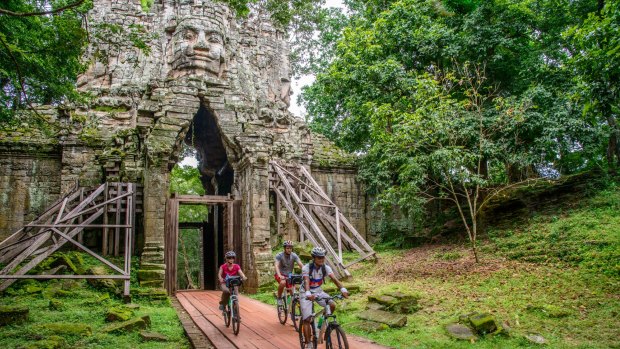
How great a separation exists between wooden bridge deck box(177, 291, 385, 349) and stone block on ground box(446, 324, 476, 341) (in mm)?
1466

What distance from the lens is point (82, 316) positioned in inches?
326

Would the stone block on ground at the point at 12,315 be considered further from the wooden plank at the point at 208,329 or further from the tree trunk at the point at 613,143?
the tree trunk at the point at 613,143

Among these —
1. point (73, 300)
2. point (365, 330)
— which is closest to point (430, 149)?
point (365, 330)

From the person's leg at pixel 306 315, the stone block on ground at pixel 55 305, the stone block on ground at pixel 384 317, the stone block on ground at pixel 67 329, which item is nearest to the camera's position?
the person's leg at pixel 306 315

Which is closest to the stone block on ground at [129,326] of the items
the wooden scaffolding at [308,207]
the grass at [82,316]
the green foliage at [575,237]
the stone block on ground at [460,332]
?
the grass at [82,316]

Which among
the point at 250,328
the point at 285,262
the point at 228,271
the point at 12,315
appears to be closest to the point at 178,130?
the point at 228,271

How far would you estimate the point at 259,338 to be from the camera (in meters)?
7.21

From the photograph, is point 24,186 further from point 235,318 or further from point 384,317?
point 384,317

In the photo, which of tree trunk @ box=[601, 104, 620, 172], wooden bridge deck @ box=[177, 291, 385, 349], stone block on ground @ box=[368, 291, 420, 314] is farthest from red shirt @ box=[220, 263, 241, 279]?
tree trunk @ box=[601, 104, 620, 172]

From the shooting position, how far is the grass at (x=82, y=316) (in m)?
6.78

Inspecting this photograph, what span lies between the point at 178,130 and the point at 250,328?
725 centimetres

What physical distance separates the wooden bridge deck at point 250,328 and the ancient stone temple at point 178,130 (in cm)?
201

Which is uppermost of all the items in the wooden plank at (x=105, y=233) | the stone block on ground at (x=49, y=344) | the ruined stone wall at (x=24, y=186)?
the ruined stone wall at (x=24, y=186)

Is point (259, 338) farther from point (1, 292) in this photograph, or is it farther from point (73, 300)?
point (1, 292)
